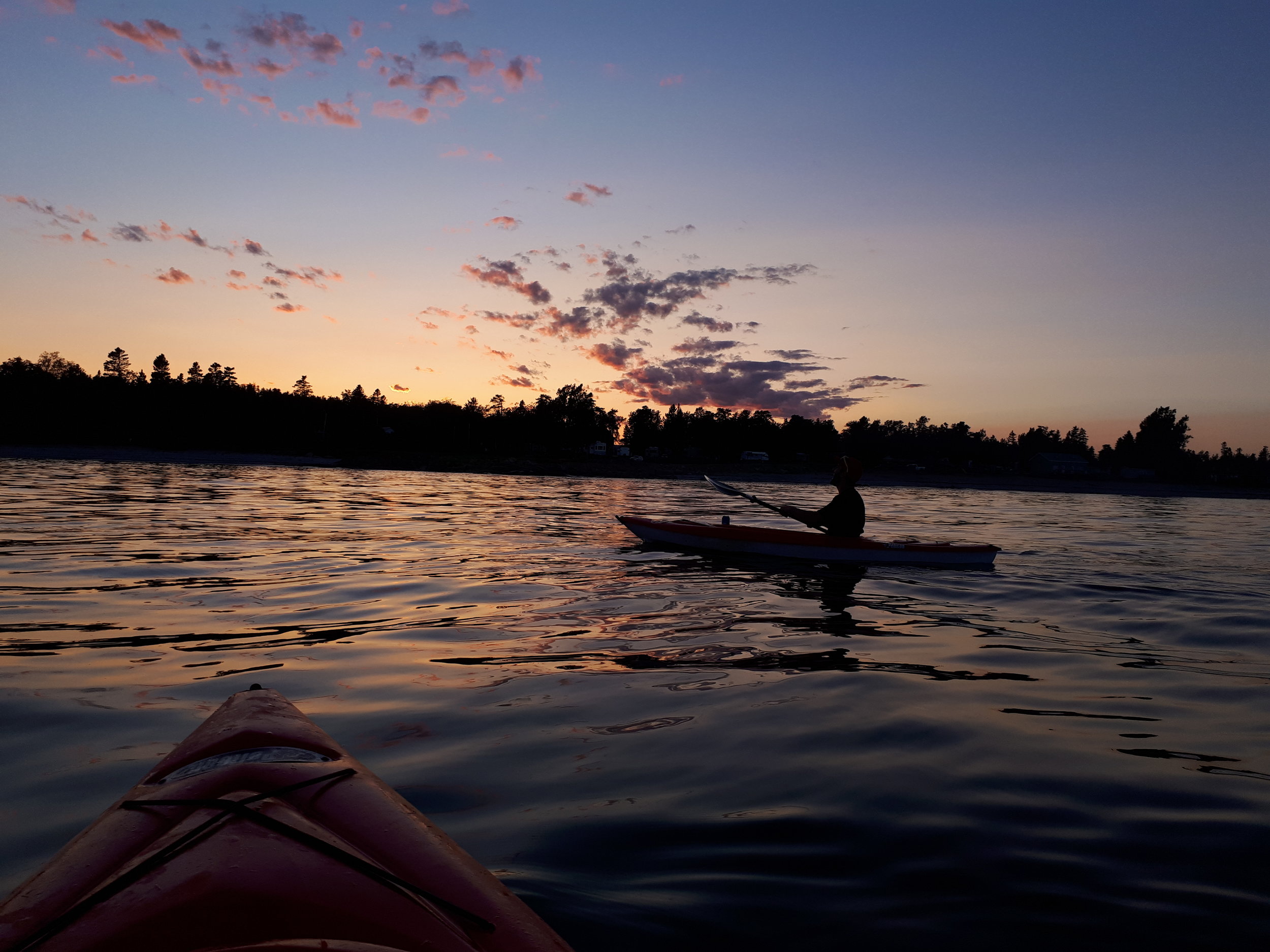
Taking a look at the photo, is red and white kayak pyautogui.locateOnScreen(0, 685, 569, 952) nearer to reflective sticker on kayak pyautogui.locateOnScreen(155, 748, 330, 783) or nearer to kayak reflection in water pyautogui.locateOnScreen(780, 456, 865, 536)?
reflective sticker on kayak pyautogui.locateOnScreen(155, 748, 330, 783)

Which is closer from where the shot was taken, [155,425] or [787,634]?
[787,634]

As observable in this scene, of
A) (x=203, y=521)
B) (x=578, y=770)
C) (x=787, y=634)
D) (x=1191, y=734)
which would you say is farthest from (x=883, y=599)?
(x=203, y=521)

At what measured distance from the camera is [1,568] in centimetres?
789

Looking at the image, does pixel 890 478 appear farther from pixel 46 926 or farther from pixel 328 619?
pixel 46 926

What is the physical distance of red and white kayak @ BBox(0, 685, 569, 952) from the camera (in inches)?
54.8

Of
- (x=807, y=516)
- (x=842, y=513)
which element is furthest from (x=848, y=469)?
(x=807, y=516)

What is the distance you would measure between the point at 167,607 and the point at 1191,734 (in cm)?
809

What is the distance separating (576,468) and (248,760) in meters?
57.1

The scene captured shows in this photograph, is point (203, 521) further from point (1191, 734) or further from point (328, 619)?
point (1191, 734)

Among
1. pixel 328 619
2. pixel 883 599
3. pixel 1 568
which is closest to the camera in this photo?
pixel 328 619

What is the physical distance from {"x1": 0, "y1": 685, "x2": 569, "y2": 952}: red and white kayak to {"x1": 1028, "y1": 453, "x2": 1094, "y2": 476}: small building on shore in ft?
353

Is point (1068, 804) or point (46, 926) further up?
point (46, 926)

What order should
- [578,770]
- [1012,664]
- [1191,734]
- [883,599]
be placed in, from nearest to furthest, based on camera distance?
[578,770] → [1191,734] → [1012,664] → [883,599]

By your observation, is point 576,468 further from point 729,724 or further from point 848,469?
point 729,724
